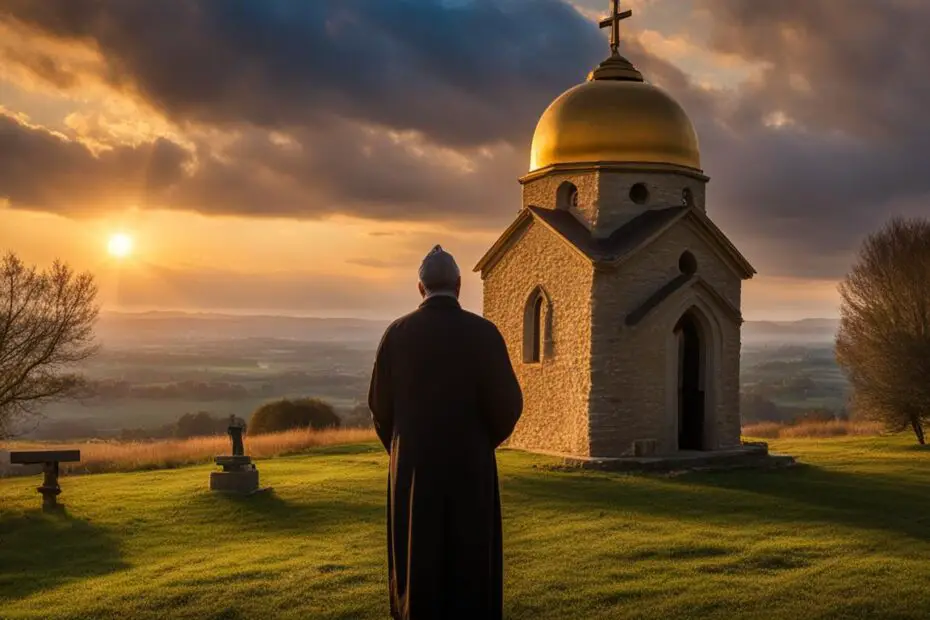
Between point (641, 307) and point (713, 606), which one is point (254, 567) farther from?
point (641, 307)

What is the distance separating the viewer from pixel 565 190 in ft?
66.9

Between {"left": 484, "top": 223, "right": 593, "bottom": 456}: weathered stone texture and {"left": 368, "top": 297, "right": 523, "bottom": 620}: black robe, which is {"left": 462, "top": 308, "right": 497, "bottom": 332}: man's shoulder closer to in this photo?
{"left": 368, "top": 297, "right": 523, "bottom": 620}: black robe

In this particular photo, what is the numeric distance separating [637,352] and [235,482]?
28.8 ft

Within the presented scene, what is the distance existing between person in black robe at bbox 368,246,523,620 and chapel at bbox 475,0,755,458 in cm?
1269

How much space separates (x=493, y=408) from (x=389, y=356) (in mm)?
809

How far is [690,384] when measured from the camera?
805 inches

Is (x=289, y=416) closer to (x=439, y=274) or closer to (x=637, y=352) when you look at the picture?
(x=637, y=352)

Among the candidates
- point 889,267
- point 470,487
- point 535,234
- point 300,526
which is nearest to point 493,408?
point 470,487

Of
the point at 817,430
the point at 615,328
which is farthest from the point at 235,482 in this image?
the point at 817,430

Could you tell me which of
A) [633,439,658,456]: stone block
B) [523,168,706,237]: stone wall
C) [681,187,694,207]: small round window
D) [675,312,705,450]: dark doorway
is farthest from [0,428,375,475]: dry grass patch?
[681,187,694,207]: small round window

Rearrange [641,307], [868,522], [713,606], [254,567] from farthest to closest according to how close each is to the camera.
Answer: [641,307] < [868,522] < [254,567] < [713,606]

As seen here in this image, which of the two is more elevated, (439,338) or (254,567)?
(439,338)

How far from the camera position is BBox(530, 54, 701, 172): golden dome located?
19375mm

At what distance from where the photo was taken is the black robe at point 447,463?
565 centimetres
